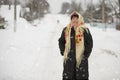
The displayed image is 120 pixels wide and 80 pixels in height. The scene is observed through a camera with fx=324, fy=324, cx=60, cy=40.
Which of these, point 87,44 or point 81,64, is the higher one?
point 87,44

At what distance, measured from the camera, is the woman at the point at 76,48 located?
6684 millimetres

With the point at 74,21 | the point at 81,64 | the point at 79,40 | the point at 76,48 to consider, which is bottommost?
the point at 81,64

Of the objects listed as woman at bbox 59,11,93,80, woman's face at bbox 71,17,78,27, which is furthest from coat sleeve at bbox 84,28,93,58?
woman's face at bbox 71,17,78,27

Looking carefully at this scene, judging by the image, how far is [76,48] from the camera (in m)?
6.70

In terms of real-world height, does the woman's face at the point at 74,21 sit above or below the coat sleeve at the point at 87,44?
above

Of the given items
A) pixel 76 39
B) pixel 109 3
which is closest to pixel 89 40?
pixel 76 39

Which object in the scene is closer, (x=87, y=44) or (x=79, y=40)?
(x=79, y=40)

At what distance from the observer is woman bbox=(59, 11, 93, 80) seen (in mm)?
6684

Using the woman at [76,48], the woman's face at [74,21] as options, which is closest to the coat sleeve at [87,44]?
the woman at [76,48]

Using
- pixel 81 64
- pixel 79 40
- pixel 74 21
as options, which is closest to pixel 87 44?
pixel 79 40

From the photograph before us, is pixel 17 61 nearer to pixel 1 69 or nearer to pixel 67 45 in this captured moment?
pixel 1 69

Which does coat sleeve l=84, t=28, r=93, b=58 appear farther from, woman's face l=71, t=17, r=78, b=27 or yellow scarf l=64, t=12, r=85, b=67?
woman's face l=71, t=17, r=78, b=27

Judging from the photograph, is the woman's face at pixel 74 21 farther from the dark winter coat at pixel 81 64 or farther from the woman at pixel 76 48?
the dark winter coat at pixel 81 64

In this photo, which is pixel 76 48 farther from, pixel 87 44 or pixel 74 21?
pixel 74 21
